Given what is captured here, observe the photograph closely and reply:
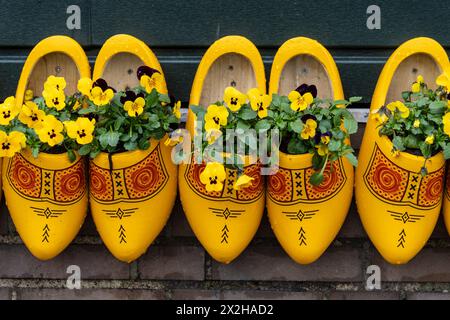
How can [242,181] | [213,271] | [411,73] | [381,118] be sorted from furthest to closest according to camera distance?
[213,271] → [411,73] → [381,118] → [242,181]

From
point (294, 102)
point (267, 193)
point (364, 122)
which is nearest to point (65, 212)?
point (267, 193)

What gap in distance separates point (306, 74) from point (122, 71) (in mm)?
514

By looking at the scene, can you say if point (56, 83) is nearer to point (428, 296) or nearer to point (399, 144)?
point (399, 144)

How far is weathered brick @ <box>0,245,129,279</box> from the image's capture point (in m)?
2.37

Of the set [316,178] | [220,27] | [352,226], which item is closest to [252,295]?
[352,226]

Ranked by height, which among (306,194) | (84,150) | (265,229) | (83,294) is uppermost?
(84,150)

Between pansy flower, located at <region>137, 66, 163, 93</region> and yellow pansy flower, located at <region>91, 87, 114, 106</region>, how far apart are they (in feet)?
0.31

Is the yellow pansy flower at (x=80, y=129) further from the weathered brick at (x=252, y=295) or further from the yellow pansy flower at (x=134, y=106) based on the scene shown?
A: the weathered brick at (x=252, y=295)

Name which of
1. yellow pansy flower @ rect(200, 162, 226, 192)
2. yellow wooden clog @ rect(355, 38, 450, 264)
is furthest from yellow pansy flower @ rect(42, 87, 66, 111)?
yellow wooden clog @ rect(355, 38, 450, 264)

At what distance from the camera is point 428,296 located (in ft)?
7.66

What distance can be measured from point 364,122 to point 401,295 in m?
0.51

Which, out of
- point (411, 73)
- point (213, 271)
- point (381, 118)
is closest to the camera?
point (381, 118)

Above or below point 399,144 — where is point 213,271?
below
